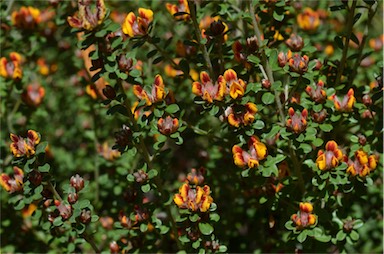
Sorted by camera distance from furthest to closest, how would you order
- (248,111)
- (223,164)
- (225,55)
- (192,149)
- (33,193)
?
(192,149)
(223,164)
(225,55)
(33,193)
(248,111)

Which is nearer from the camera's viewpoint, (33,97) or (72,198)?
(72,198)

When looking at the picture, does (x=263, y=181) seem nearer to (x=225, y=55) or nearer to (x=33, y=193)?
(x=225, y=55)

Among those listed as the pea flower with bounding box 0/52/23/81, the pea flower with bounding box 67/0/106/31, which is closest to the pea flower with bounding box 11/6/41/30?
the pea flower with bounding box 0/52/23/81

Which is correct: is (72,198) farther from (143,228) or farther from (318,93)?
(318,93)

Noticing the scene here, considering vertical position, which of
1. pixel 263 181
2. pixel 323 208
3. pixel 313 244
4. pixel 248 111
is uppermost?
pixel 248 111

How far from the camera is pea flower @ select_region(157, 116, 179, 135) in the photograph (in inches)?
65.9

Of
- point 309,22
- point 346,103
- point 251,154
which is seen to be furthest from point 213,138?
point 309,22

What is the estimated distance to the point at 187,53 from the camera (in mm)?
2006

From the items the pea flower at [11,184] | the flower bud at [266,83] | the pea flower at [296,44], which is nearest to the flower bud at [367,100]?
the pea flower at [296,44]

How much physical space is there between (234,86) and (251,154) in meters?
0.22

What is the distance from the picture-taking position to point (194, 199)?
1.65 metres

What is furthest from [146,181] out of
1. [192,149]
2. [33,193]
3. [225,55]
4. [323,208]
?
[192,149]

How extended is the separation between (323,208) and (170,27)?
1.28 meters

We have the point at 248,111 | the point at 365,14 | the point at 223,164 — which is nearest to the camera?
the point at 248,111
